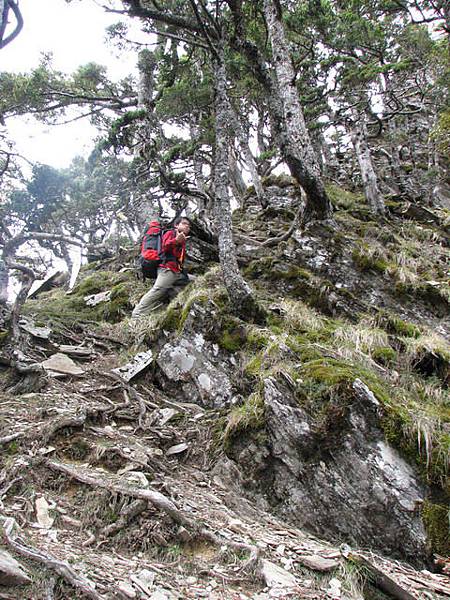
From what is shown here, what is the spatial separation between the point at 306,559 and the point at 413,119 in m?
23.0

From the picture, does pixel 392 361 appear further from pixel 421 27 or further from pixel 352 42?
pixel 421 27

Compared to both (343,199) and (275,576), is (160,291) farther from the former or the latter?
(343,199)

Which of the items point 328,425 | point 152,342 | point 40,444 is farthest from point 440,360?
point 40,444

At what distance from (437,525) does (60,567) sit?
131 inches

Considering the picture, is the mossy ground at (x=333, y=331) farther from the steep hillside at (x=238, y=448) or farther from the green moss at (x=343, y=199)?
the green moss at (x=343, y=199)

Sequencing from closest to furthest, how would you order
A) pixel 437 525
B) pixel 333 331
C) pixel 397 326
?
1. pixel 437 525
2. pixel 333 331
3. pixel 397 326

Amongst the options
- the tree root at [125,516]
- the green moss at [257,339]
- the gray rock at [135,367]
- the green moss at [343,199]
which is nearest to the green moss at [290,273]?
the green moss at [257,339]

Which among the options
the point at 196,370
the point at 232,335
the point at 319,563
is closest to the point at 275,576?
the point at 319,563

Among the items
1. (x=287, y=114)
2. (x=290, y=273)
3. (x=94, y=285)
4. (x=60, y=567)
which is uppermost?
(x=287, y=114)

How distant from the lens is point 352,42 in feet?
34.1

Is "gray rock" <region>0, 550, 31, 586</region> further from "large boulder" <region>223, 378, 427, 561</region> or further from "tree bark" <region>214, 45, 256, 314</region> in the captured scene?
"tree bark" <region>214, 45, 256, 314</region>

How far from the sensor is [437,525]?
3.33 meters

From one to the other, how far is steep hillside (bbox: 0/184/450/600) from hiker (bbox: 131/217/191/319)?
71 cm

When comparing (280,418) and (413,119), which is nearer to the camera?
(280,418)
